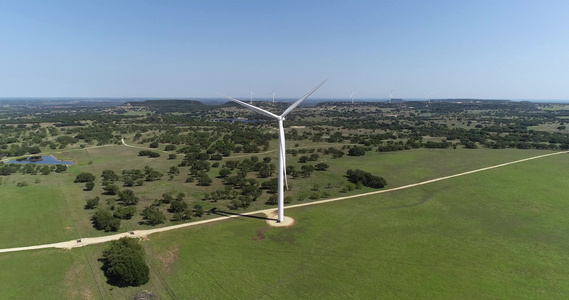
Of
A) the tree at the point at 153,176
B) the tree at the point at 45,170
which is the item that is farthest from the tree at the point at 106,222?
the tree at the point at 45,170

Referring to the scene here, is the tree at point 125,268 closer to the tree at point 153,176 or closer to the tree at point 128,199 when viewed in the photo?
the tree at point 128,199

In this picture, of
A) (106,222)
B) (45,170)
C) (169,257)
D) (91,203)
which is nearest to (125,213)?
(106,222)

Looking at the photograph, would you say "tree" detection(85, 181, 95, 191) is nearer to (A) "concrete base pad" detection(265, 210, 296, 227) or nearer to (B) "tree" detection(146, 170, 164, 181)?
(B) "tree" detection(146, 170, 164, 181)

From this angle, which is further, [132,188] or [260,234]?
[132,188]

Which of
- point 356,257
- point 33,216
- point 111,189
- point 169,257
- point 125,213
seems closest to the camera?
point 169,257

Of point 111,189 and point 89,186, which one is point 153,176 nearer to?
point 111,189

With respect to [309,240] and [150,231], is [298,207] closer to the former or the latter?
[309,240]

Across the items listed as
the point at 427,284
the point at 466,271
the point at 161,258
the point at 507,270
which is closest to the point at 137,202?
the point at 161,258
